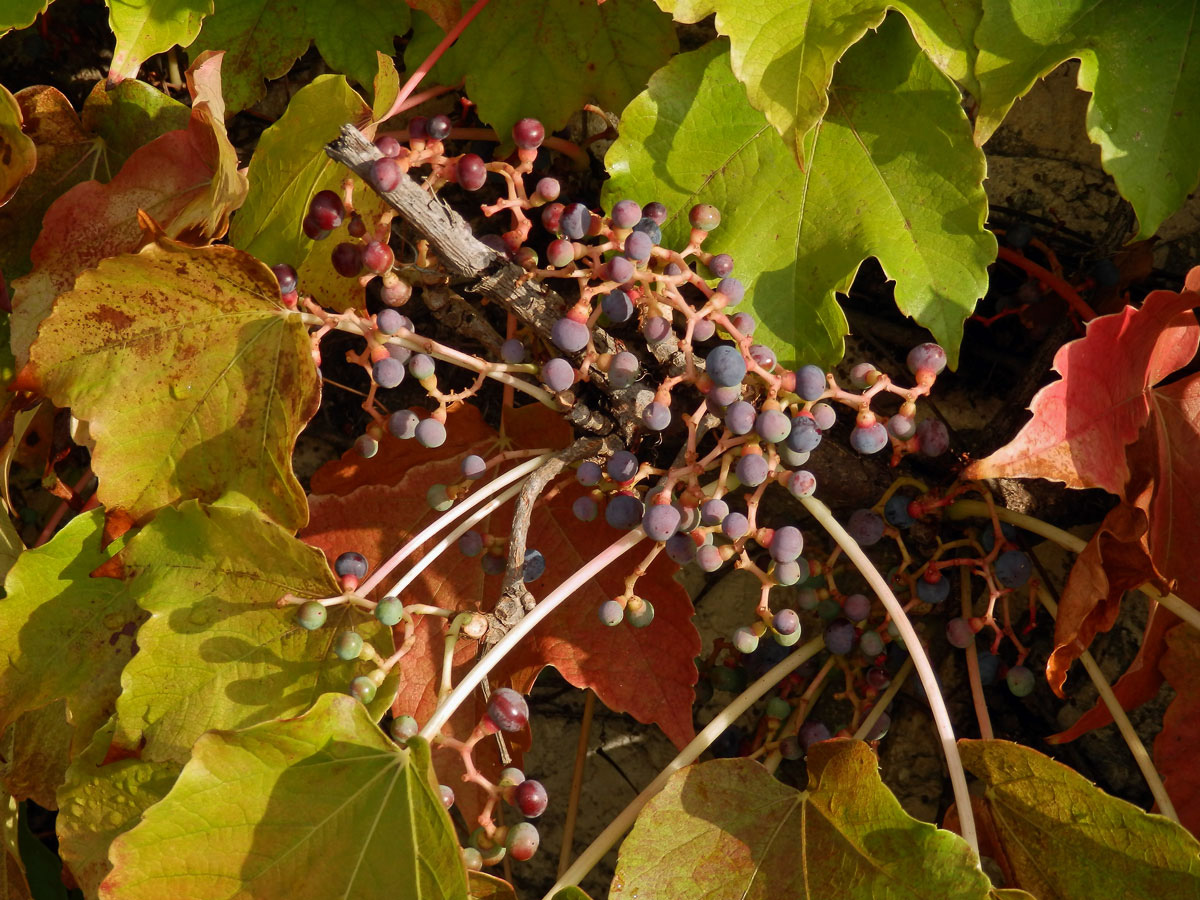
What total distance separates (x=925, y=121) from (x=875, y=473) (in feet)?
1.30

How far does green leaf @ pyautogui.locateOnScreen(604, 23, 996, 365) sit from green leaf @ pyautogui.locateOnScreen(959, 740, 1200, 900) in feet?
1.29

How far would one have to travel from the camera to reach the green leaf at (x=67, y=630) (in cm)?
113

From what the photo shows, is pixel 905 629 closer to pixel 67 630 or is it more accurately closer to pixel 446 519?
pixel 446 519

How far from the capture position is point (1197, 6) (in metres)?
0.95

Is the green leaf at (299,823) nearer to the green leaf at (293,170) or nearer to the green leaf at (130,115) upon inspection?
the green leaf at (293,170)

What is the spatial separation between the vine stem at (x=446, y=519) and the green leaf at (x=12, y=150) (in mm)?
638

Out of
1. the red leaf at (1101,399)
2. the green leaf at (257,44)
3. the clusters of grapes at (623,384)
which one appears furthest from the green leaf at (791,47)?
the green leaf at (257,44)

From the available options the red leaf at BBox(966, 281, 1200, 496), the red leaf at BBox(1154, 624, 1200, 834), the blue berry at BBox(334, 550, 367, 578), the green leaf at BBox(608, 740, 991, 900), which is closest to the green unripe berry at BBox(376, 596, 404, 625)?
the blue berry at BBox(334, 550, 367, 578)

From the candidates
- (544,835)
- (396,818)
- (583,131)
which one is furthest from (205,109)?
(544,835)

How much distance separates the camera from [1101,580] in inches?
36.9

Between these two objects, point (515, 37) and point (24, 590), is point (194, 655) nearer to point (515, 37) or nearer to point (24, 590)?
point (24, 590)

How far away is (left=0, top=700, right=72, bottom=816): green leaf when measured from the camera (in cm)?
123

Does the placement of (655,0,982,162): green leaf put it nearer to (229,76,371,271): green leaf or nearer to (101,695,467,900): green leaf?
(229,76,371,271): green leaf

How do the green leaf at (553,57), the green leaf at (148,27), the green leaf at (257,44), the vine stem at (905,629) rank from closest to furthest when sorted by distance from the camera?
the vine stem at (905,629)
the green leaf at (148,27)
the green leaf at (553,57)
the green leaf at (257,44)
